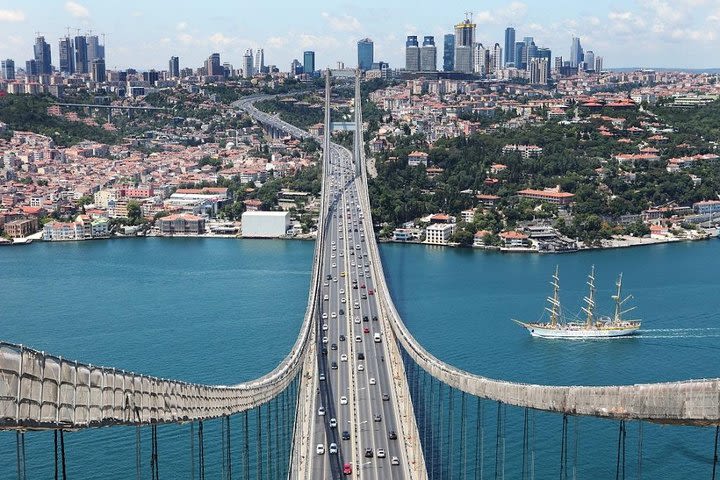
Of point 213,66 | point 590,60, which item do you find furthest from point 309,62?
point 590,60

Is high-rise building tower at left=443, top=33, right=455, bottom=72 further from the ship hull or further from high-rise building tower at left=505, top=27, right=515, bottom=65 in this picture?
the ship hull

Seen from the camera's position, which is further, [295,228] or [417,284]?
[295,228]

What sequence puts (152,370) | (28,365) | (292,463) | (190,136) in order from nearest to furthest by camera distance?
(28,365) → (292,463) → (152,370) → (190,136)

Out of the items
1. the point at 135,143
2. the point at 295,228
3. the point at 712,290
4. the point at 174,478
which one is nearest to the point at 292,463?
the point at 174,478

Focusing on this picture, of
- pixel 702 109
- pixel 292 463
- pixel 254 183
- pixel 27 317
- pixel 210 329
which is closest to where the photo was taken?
pixel 292 463

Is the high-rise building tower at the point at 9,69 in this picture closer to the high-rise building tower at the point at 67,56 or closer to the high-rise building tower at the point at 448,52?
the high-rise building tower at the point at 67,56

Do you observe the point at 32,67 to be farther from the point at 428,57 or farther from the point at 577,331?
the point at 577,331

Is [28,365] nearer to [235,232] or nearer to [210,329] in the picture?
[210,329]
